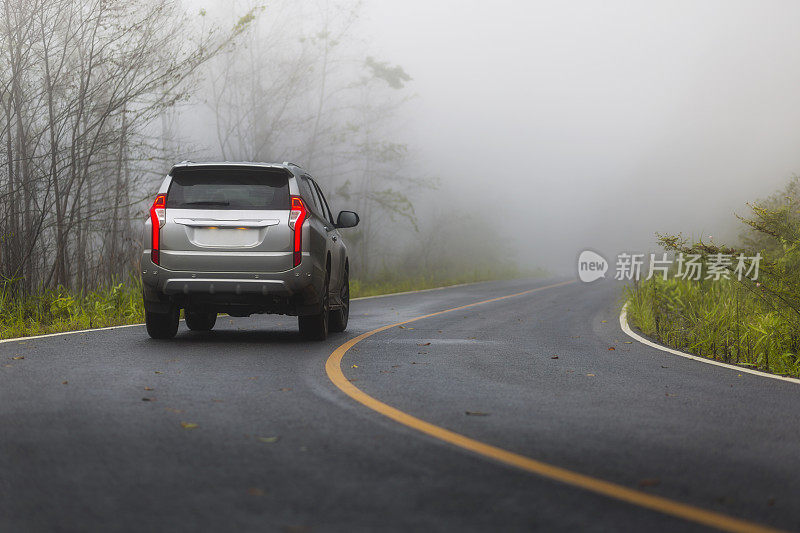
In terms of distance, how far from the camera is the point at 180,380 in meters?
7.86

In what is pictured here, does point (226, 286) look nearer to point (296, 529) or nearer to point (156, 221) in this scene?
point (156, 221)

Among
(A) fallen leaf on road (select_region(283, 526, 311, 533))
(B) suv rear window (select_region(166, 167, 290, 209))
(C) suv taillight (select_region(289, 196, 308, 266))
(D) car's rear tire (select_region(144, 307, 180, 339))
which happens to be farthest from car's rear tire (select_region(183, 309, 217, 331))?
(A) fallen leaf on road (select_region(283, 526, 311, 533))

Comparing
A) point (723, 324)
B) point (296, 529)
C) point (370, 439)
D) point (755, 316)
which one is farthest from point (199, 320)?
point (296, 529)

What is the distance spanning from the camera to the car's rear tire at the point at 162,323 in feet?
36.6

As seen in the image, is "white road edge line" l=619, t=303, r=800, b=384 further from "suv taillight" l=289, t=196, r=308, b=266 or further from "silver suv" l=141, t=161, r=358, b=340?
"suv taillight" l=289, t=196, r=308, b=266

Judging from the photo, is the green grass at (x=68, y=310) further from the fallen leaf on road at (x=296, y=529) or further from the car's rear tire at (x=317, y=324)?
the fallen leaf on road at (x=296, y=529)

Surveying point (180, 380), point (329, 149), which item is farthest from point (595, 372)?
point (329, 149)

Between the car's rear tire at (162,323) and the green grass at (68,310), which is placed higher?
the car's rear tire at (162,323)

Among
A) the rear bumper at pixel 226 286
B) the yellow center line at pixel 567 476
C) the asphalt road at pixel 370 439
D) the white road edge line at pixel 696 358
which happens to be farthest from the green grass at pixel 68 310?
the white road edge line at pixel 696 358

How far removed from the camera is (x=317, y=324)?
11.5 metres

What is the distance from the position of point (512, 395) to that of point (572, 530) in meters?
3.69

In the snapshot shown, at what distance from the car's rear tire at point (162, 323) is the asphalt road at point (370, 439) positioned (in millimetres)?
692

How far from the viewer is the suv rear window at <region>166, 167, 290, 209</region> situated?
10.7 m

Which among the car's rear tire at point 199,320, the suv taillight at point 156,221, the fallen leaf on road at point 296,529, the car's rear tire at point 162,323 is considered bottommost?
the car's rear tire at point 199,320
